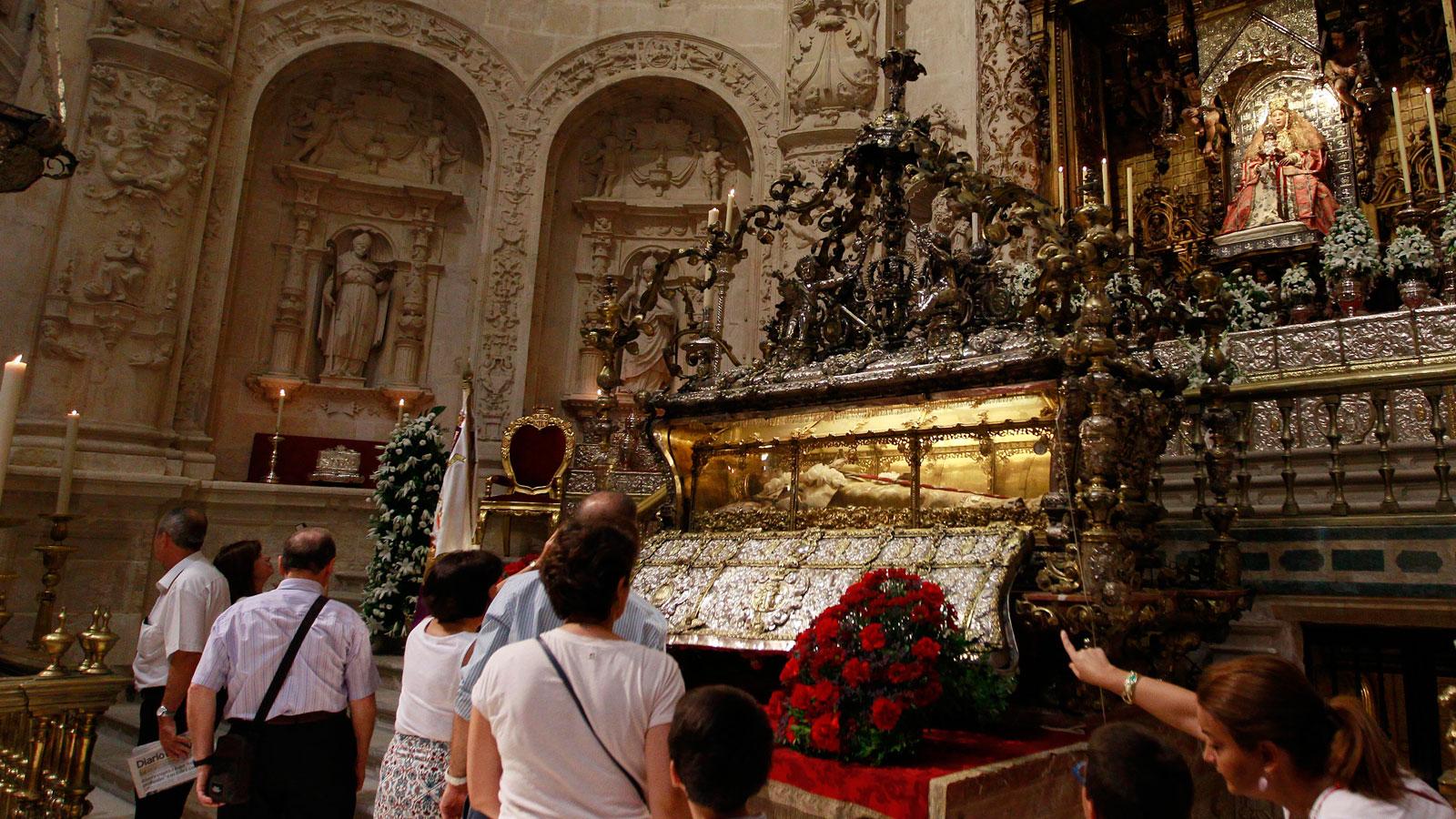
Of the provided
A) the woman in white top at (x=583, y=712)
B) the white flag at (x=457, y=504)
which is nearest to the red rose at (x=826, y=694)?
the woman in white top at (x=583, y=712)

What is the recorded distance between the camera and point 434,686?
282 cm

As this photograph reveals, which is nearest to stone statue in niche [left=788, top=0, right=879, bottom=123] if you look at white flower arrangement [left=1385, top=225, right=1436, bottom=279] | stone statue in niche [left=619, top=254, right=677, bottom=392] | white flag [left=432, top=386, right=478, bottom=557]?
stone statue in niche [left=619, top=254, right=677, bottom=392]

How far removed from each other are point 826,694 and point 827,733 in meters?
0.12

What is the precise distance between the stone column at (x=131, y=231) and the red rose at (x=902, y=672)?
26.6 ft

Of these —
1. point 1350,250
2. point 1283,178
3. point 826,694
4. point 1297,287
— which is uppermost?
point 1283,178

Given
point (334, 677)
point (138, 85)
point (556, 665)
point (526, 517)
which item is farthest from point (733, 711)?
point (138, 85)

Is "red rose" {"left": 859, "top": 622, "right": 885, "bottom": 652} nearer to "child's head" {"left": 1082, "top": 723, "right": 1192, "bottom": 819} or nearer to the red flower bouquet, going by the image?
the red flower bouquet

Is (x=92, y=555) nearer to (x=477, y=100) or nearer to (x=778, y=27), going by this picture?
(x=477, y=100)

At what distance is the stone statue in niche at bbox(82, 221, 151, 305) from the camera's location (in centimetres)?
861

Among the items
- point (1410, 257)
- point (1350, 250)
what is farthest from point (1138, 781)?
point (1350, 250)

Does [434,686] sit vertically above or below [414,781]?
above

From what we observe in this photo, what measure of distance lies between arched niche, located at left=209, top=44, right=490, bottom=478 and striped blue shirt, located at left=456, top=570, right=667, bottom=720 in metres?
8.42

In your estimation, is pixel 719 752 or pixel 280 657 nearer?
pixel 719 752

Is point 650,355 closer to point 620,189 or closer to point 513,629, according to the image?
point 620,189
